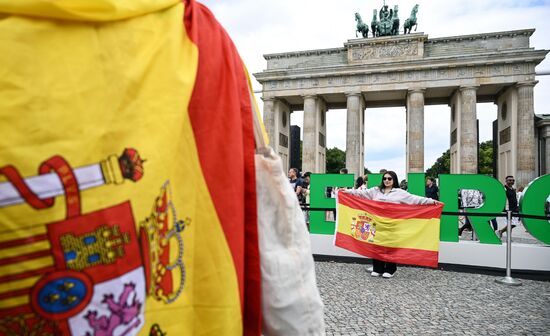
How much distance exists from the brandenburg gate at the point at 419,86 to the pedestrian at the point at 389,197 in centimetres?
2563

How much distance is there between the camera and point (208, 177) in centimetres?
86

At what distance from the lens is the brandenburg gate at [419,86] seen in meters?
28.5

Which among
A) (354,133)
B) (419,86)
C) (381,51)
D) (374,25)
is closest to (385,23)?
(374,25)

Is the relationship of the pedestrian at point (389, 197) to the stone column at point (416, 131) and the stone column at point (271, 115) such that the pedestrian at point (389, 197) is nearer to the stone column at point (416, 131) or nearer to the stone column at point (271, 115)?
the stone column at point (416, 131)

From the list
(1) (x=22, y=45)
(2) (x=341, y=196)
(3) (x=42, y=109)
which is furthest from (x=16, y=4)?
(2) (x=341, y=196)

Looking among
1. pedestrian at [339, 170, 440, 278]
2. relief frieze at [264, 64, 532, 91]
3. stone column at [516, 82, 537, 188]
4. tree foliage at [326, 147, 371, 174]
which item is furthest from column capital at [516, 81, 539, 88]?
tree foliage at [326, 147, 371, 174]

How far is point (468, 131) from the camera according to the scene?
29641 mm

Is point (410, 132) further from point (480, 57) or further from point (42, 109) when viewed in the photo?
point (42, 109)

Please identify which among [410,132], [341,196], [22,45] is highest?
[410,132]

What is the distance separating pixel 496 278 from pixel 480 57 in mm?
28060

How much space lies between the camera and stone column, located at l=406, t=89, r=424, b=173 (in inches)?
1210

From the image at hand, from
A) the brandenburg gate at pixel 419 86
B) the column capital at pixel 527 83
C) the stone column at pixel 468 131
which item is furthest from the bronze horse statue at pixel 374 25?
the column capital at pixel 527 83

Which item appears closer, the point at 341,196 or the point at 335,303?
the point at 335,303

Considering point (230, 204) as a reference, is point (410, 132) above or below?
above
